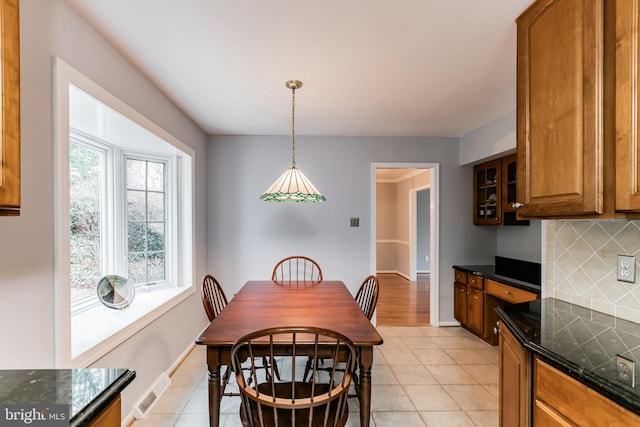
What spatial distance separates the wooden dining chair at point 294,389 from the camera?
50.6 inches

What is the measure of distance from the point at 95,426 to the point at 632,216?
1.84 meters

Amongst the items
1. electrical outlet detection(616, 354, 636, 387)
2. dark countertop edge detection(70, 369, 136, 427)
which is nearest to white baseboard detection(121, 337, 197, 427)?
dark countertop edge detection(70, 369, 136, 427)

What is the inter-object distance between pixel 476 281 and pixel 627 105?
8.99 ft

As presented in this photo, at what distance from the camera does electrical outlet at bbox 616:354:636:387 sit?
3.08 ft

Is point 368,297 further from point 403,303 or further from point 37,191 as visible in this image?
point 403,303

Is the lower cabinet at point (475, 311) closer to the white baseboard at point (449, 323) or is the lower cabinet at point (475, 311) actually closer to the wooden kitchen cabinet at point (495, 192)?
the white baseboard at point (449, 323)

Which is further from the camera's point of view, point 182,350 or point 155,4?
point 182,350

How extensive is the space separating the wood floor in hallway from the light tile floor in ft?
2.31

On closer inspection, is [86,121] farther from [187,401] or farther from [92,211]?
[187,401]

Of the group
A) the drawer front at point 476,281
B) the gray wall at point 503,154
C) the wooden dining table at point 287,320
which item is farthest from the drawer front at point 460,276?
the wooden dining table at point 287,320

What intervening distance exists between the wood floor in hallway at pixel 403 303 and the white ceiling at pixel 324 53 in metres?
2.68

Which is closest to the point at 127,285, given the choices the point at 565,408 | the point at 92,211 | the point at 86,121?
the point at 92,211

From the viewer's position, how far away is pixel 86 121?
202cm

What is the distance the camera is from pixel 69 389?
0.81 m
